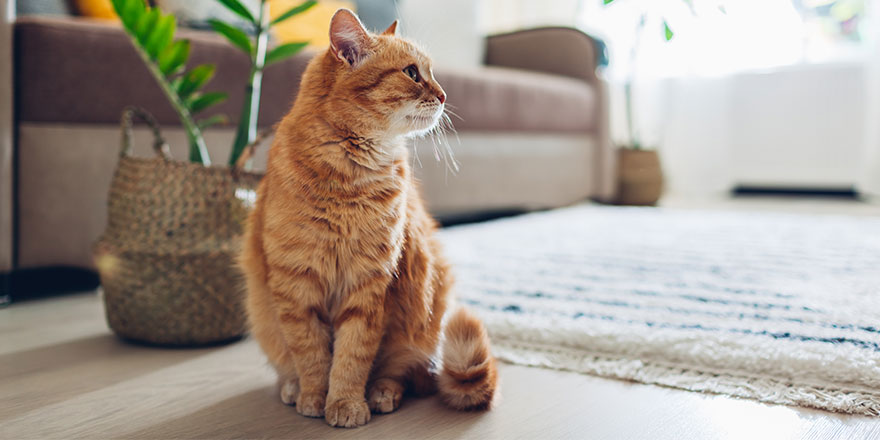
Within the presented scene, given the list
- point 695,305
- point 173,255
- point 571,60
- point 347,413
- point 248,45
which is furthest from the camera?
point 571,60

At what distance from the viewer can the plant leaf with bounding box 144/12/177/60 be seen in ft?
3.57

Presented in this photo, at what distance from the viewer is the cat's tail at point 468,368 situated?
78cm

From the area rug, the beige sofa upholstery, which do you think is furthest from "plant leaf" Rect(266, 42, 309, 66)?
the area rug

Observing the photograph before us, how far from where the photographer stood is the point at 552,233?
2.25 meters

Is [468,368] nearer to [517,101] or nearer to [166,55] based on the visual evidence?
[166,55]

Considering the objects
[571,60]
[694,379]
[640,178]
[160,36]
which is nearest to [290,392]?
[694,379]

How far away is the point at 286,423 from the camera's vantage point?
77cm

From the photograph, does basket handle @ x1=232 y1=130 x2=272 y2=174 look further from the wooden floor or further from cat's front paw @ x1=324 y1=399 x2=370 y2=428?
cat's front paw @ x1=324 y1=399 x2=370 y2=428

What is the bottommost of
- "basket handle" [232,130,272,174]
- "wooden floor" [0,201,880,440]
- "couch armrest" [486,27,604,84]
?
"wooden floor" [0,201,880,440]

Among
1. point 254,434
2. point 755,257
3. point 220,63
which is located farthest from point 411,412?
point 755,257

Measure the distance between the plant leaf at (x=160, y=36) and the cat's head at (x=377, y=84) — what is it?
446 millimetres

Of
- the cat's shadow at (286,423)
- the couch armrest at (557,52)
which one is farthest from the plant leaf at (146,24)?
the couch armrest at (557,52)

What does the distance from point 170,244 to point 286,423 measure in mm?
416

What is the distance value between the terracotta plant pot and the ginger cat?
108 inches
